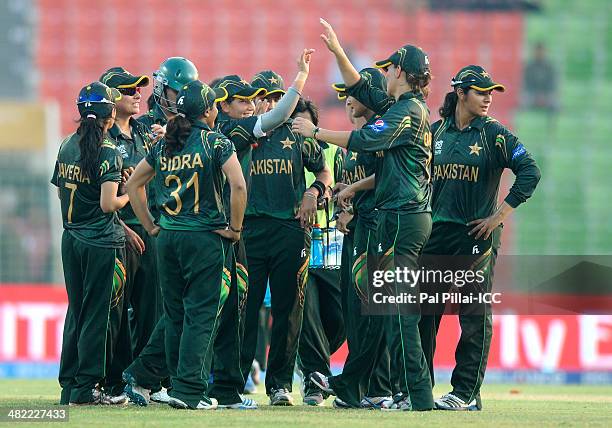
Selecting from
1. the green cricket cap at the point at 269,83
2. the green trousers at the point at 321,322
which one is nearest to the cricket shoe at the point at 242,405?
the green trousers at the point at 321,322

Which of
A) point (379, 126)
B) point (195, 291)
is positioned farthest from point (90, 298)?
point (379, 126)

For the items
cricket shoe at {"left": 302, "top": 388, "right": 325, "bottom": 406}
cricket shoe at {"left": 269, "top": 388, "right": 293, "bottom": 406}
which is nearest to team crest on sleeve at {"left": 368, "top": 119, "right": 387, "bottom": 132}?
cricket shoe at {"left": 269, "top": 388, "right": 293, "bottom": 406}

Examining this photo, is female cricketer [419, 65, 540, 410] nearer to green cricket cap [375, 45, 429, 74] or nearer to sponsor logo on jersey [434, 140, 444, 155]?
sponsor logo on jersey [434, 140, 444, 155]

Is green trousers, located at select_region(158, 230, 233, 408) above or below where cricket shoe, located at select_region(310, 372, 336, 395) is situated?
above

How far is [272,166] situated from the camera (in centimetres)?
944

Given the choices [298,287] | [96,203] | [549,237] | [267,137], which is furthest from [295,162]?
[549,237]

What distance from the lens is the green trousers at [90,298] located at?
888 cm

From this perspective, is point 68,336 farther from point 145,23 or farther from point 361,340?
point 145,23

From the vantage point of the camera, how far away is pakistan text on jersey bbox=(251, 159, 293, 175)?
9.44 m

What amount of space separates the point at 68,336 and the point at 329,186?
7.04 feet

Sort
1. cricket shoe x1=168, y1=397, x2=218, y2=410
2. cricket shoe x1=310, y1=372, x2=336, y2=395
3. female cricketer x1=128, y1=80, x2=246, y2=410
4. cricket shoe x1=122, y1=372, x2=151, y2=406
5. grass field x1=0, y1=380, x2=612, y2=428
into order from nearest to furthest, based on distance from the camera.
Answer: grass field x1=0, y1=380, x2=612, y2=428, female cricketer x1=128, y1=80, x2=246, y2=410, cricket shoe x1=168, y1=397, x2=218, y2=410, cricket shoe x1=122, y1=372, x2=151, y2=406, cricket shoe x1=310, y1=372, x2=336, y2=395

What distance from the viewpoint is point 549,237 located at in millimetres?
22734

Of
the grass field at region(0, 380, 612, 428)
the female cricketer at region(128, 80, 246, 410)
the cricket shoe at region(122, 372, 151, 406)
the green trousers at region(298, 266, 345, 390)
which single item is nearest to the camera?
the grass field at region(0, 380, 612, 428)

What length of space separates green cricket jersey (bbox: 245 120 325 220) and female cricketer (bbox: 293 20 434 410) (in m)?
0.96
